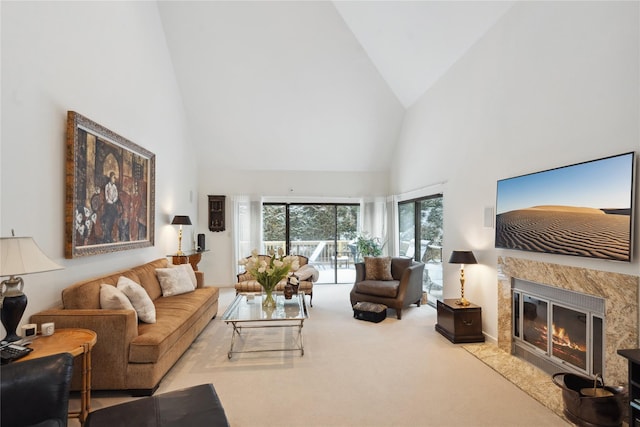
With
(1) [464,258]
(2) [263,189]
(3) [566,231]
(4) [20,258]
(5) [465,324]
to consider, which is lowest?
(5) [465,324]

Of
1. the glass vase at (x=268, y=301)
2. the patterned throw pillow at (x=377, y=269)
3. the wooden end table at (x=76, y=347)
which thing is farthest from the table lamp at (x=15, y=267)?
the patterned throw pillow at (x=377, y=269)

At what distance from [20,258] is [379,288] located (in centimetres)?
411

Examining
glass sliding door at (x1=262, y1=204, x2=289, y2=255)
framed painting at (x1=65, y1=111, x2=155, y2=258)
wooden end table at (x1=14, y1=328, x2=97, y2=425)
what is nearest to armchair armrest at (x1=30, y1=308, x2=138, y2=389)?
wooden end table at (x1=14, y1=328, x2=97, y2=425)

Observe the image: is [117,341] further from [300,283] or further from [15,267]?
[300,283]

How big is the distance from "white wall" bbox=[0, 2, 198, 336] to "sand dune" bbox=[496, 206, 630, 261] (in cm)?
429

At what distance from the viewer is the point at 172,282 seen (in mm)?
4289

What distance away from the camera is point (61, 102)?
9.66ft

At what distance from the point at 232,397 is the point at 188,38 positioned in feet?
17.0

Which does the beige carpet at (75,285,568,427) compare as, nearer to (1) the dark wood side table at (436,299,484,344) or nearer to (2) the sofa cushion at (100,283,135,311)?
(1) the dark wood side table at (436,299,484,344)

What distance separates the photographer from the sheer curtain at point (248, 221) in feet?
23.7

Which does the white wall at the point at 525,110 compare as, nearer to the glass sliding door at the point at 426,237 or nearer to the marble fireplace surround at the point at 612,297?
the marble fireplace surround at the point at 612,297

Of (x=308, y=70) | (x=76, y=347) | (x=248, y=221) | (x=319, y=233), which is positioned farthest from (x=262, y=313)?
(x=308, y=70)

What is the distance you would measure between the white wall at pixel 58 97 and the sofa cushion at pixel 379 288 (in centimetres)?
317

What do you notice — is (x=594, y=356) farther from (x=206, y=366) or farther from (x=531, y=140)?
(x=206, y=366)
